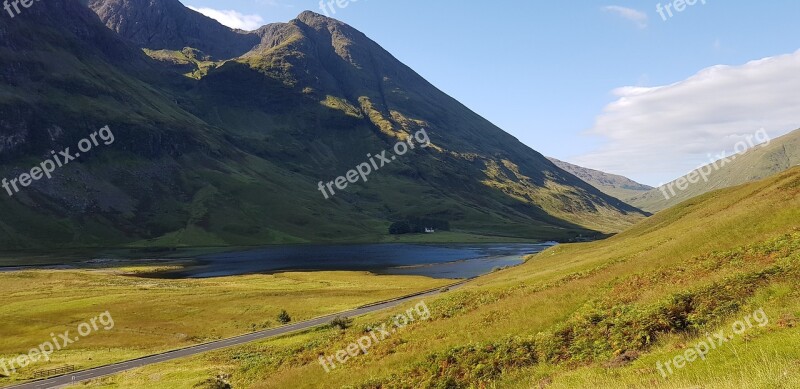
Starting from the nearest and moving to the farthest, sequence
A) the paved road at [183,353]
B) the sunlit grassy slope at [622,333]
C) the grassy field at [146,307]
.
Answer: the sunlit grassy slope at [622,333]
the paved road at [183,353]
the grassy field at [146,307]

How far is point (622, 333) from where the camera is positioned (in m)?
22.8

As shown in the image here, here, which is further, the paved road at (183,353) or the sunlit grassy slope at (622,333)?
the paved road at (183,353)

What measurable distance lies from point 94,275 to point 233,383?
419ft

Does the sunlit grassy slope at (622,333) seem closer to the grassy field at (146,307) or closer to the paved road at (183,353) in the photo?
the paved road at (183,353)

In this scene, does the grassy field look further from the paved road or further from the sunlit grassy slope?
the sunlit grassy slope

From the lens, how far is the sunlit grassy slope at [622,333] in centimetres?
1683

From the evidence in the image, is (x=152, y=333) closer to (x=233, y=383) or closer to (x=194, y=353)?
(x=194, y=353)

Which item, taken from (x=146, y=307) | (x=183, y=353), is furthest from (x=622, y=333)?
(x=146, y=307)

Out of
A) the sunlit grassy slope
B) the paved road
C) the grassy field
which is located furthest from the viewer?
the grassy field

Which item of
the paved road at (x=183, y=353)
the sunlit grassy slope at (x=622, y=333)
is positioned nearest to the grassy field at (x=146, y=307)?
the paved road at (x=183, y=353)

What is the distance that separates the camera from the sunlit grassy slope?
1683cm

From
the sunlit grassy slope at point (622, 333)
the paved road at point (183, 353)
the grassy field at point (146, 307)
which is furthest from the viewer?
the grassy field at point (146, 307)

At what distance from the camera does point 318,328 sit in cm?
6706

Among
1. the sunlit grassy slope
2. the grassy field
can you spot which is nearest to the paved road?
the grassy field
